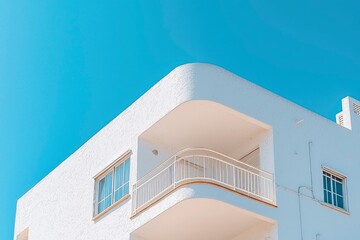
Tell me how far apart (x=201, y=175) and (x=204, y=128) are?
1775mm

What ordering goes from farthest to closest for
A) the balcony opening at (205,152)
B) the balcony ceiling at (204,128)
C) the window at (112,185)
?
the window at (112,185)
the balcony ceiling at (204,128)
the balcony opening at (205,152)

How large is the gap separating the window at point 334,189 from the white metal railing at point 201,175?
2707 mm

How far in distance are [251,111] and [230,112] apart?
76cm

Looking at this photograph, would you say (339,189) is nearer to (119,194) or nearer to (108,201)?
(119,194)

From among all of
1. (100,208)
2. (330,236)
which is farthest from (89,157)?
(330,236)

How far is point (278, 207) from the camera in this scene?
2817 cm

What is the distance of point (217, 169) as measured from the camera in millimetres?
30453

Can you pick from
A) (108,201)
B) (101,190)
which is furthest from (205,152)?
(101,190)

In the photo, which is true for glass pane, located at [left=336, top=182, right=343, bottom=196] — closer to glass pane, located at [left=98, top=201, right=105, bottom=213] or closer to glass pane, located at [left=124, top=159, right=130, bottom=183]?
glass pane, located at [left=124, top=159, right=130, bottom=183]

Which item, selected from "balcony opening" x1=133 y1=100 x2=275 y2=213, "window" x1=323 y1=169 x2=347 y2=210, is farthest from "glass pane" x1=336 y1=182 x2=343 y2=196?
"balcony opening" x1=133 y1=100 x2=275 y2=213

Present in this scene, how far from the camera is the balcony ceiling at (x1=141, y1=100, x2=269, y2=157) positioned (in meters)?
28.7

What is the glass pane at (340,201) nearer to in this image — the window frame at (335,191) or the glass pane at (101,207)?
the window frame at (335,191)

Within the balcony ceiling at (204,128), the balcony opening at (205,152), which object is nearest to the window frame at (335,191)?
the balcony opening at (205,152)

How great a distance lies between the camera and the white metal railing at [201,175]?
92.0 feet
